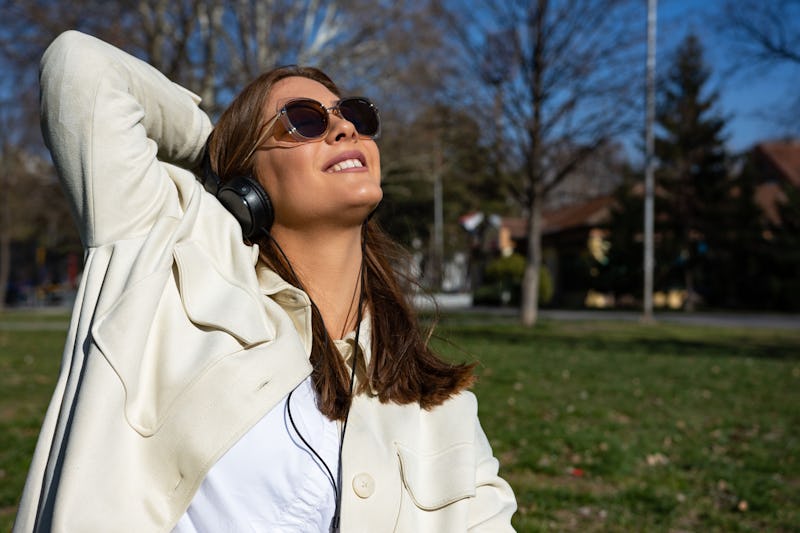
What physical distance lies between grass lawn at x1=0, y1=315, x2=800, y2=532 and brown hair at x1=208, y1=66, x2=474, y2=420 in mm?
244

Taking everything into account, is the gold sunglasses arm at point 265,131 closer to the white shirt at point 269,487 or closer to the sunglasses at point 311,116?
the sunglasses at point 311,116

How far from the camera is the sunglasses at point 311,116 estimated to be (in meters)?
1.91

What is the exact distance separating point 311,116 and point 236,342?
0.68 metres

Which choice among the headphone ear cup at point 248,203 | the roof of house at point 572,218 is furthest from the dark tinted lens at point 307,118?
the roof of house at point 572,218

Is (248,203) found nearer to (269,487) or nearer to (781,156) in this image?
(269,487)

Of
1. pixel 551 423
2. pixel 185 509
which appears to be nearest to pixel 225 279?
pixel 185 509

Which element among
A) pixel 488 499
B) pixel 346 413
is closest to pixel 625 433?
pixel 488 499

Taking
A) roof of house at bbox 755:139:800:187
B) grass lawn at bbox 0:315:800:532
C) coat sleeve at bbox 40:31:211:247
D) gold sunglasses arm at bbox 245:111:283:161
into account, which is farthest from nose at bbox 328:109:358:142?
roof of house at bbox 755:139:800:187

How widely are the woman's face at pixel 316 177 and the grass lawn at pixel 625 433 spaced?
581 mm

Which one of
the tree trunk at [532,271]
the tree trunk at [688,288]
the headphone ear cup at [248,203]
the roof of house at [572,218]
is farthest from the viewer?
the roof of house at [572,218]

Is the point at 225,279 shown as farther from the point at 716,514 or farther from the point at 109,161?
the point at 716,514

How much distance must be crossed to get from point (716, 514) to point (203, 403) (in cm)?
413

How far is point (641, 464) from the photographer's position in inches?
224

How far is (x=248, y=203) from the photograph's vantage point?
1836 millimetres
